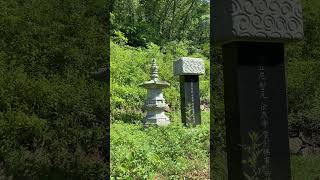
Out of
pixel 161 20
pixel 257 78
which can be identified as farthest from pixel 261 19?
pixel 161 20

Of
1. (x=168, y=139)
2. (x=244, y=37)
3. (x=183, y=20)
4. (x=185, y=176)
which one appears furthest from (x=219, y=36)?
(x=183, y=20)

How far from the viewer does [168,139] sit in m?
7.45

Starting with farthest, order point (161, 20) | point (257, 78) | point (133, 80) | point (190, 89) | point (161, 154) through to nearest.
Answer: point (161, 20) < point (133, 80) < point (190, 89) < point (161, 154) < point (257, 78)

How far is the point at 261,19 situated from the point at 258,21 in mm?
36

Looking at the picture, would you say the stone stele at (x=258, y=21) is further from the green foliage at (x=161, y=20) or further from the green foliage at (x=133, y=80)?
the green foliage at (x=161, y=20)

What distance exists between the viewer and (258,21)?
3480 mm

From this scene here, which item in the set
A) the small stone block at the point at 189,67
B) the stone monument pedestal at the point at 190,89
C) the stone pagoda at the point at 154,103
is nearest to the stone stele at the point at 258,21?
the stone monument pedestal at the point at 190,89

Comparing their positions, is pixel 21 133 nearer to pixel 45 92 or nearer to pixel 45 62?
pixel 45 92

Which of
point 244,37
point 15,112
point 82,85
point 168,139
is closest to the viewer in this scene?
point 244,37

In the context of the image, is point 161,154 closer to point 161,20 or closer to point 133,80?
point 133,80

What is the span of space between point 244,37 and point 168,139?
13.8 feet

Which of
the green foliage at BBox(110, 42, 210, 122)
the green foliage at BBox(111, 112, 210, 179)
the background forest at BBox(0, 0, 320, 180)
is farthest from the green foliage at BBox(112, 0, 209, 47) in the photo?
the background forest at BBox(0, 0, 320, 180)

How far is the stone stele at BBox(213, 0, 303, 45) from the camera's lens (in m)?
3.42

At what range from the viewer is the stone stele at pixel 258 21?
3.42 m
